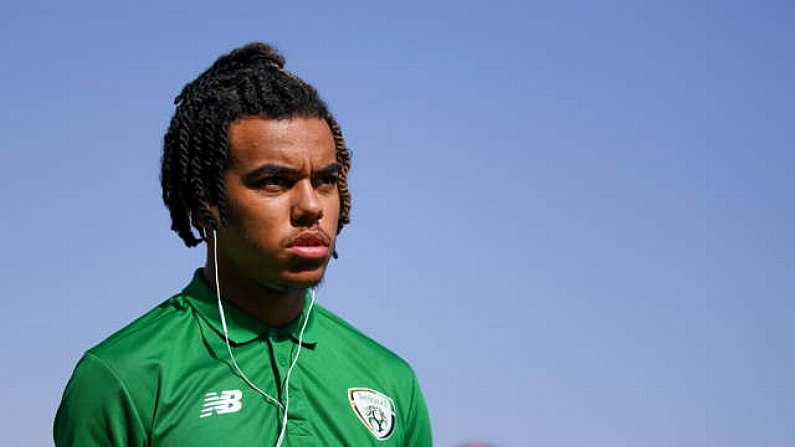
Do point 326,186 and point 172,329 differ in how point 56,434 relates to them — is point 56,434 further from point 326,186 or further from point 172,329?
point 326,186

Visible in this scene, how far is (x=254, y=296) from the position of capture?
253 inches

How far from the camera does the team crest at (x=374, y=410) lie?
21.4ft

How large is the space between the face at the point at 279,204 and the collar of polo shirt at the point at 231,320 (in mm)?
188

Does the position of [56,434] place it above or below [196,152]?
below

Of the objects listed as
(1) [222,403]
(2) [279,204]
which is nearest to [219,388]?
(1) [222,403]

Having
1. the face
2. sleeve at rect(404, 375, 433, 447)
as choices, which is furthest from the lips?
sleeve at rect(404, 375, 433, 447)

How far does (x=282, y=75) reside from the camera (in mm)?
6668

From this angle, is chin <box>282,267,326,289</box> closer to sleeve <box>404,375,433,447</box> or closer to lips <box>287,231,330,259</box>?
lips <box>287,231,330,259</box>

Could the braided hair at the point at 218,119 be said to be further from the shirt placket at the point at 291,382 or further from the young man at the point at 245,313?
the shirt placket at the point at 291,382

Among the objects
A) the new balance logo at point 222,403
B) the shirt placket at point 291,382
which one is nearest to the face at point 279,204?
the shirt placket at point 291,382

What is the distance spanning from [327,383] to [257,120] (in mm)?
1213

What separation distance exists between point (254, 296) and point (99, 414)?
849 mm

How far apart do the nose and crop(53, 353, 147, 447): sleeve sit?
997 mm

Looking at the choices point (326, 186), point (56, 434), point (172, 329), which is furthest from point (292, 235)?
point (56, 434)
